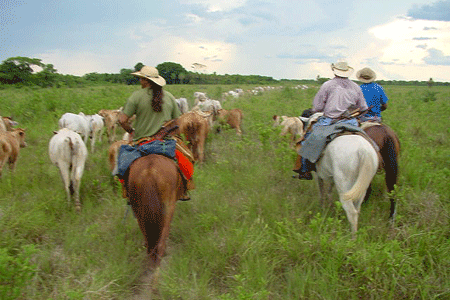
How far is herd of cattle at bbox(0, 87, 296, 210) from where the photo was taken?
607 cm

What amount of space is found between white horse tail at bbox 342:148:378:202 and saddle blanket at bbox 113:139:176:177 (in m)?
2.23

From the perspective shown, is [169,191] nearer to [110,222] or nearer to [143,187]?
[143,187]

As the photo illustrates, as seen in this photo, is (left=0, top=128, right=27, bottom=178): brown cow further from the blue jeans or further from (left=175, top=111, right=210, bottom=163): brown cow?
the blue jeans

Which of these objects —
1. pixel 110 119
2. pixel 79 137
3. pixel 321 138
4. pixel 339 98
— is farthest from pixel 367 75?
pixel 110 119

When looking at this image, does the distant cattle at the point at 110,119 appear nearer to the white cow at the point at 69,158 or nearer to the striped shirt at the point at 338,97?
the white cow at the point at 69,158

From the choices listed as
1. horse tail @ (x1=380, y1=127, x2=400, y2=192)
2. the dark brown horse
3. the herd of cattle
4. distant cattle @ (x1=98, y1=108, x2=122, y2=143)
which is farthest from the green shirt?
distant cattle @ (x1=98, y1=108, x2=122, y2=143)

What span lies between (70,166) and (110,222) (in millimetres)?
1699

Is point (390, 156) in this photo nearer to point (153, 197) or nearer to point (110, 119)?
point (153, 197)

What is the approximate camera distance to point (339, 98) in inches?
205

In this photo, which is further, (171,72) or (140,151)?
(171,72)

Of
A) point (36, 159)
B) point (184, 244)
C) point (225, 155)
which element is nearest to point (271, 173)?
point (225, 155)

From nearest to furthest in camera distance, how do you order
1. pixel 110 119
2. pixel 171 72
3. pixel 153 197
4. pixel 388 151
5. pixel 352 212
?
pixel 153 197 → pixel 352 212 → pixel 388 151 → pixel 110 119 → pixel 171 72

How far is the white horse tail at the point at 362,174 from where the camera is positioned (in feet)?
13.9

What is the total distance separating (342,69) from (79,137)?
465cm
